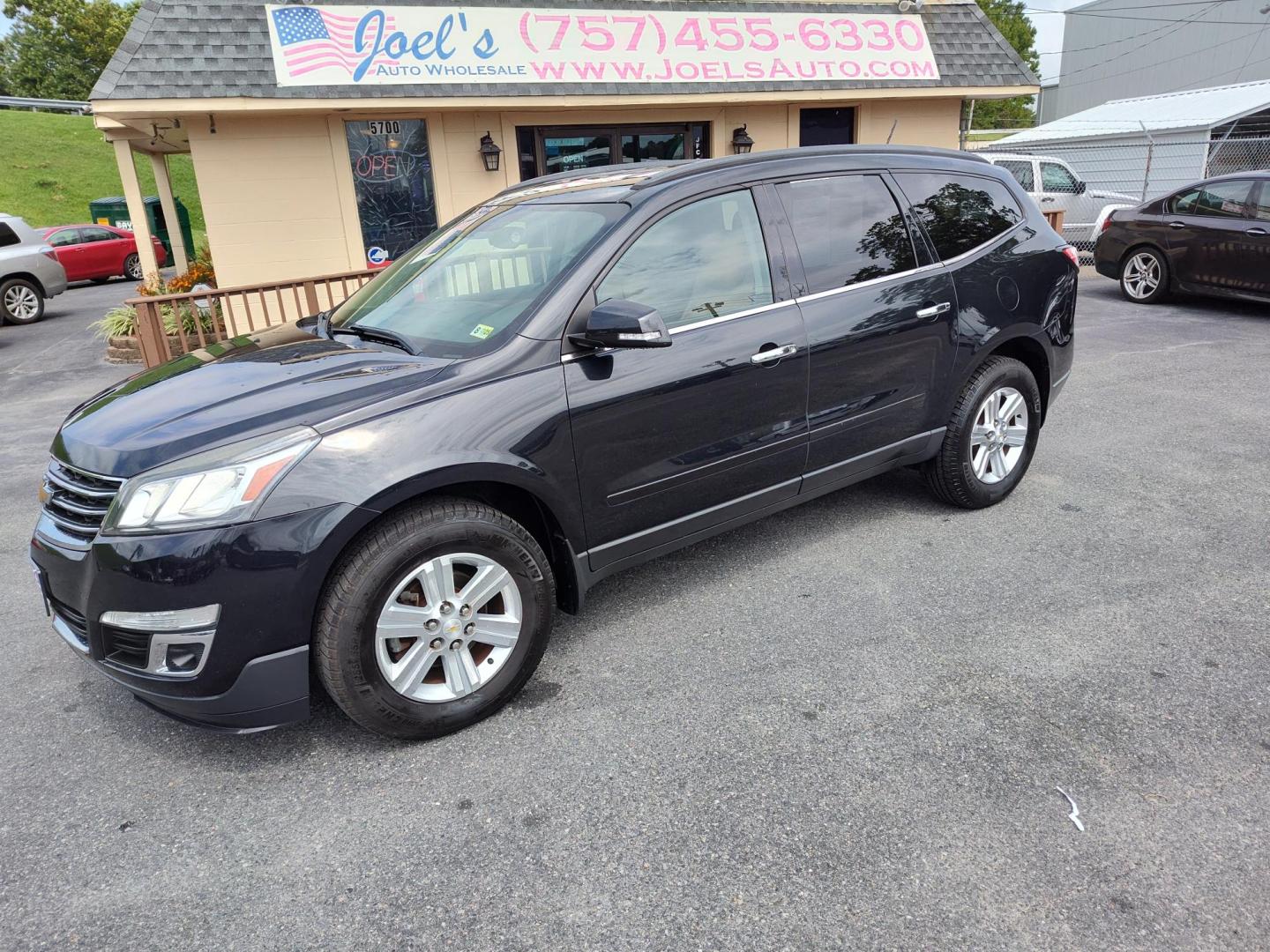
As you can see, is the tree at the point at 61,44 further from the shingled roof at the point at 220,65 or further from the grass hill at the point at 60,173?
the shingled roof at the point at 220,65

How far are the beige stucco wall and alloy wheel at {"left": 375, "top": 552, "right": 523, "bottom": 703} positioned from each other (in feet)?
28.5

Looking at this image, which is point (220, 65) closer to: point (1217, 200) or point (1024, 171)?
point (1217, 200)

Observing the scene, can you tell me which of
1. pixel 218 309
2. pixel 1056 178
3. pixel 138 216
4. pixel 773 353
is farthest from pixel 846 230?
pixel 1056 178

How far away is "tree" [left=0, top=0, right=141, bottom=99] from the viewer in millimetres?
45938

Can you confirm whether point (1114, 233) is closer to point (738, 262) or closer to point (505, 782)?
point (738, 262)

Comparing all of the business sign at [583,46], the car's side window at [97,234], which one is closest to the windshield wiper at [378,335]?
the business sign at [583,46]

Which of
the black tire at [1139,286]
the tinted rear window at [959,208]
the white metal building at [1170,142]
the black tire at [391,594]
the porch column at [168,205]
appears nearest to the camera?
the black tire at [391,594]

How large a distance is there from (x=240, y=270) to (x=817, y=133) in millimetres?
8137

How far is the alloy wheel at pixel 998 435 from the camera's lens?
14.7 feet

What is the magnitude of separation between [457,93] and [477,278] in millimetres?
7328

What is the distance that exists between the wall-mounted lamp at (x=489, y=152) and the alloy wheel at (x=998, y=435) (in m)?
7.97

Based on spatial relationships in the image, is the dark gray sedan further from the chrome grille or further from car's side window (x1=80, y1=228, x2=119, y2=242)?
car's side window (x1=80, y1=228, x2=119, y2=242)

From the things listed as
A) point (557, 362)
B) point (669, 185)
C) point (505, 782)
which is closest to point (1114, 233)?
point (669, 185)

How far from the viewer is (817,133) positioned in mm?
12562
